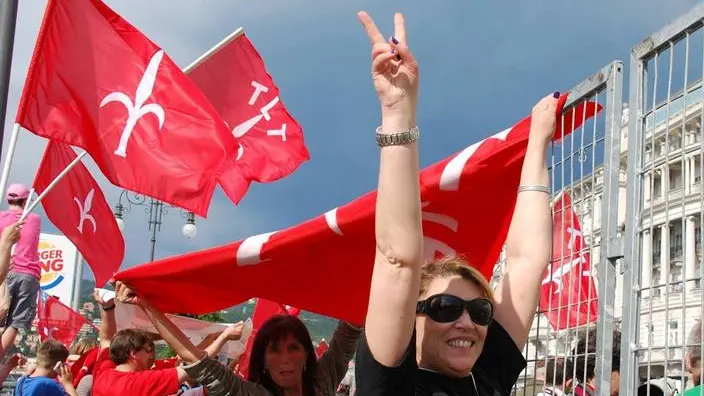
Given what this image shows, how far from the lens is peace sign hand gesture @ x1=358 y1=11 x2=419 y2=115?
228 cm

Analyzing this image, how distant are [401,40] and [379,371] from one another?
0.91 meters

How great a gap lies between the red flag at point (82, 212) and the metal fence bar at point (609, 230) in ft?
18.1

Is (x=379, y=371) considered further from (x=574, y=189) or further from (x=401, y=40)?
(x=574, y=189)

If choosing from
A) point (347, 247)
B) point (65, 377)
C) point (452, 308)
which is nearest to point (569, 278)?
point (347, 247)

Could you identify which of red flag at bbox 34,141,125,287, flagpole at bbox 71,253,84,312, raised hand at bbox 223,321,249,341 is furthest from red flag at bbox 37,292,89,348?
flagpole at bbox 71,253,84,312

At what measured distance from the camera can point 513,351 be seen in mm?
2695

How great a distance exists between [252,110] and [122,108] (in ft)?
10.9

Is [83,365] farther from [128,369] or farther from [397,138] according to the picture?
[397,138]

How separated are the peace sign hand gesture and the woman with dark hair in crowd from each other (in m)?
2.17

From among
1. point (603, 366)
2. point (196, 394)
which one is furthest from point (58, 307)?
point (603, 366)

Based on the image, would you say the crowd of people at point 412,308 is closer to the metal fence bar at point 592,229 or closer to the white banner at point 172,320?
the metal fence bar at point 592,229

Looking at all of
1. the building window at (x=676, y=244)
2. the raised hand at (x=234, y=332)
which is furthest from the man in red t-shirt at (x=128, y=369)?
the building window at (x=676, y=244)

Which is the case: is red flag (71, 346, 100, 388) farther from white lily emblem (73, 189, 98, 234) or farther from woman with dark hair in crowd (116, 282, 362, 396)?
woman with dark hair in crowd (116, 282, 362, 396)

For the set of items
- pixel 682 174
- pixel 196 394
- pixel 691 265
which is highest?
pixel 682 174
